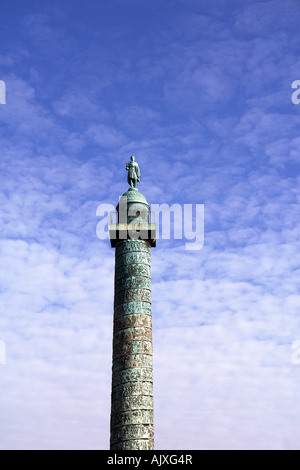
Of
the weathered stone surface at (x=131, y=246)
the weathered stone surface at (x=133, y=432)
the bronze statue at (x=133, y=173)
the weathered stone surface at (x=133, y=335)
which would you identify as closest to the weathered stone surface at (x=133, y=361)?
the weathered stone surface at (x=133, y=335)

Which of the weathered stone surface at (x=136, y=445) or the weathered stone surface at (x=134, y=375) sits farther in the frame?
the weathered stone surface at (x=134, y=375)

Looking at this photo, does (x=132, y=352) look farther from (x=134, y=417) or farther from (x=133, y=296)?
(x=134, y=417)

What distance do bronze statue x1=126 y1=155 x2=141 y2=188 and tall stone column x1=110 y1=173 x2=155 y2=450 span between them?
75cm

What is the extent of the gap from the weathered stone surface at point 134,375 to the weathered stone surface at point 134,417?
1.06 metres

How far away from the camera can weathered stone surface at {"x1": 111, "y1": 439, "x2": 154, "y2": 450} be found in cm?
1719

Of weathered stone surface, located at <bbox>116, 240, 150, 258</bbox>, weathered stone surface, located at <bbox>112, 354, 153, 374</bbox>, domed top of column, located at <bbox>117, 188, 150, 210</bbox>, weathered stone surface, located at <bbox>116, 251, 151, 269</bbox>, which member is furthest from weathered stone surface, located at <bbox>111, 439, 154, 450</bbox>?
domed top of column, located at <bbox>117, 188, 150, 210</bbox>

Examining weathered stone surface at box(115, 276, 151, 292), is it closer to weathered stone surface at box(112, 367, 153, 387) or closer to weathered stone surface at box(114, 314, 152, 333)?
weathered stone surface at box(114, 314, 152, 333)

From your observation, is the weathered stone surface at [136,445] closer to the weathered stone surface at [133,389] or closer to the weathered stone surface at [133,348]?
the weathered stone surface at [133,389]

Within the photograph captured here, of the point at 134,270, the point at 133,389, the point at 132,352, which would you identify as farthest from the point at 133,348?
the point at 134,270

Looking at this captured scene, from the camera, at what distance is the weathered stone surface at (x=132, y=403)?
17.8 m

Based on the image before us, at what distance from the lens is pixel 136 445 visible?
17203 millimetres

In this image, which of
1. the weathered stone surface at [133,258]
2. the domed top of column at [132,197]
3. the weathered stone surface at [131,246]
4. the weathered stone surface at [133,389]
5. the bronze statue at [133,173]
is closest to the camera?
the weathered stone surface at [133,389]

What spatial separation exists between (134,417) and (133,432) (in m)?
0.48
